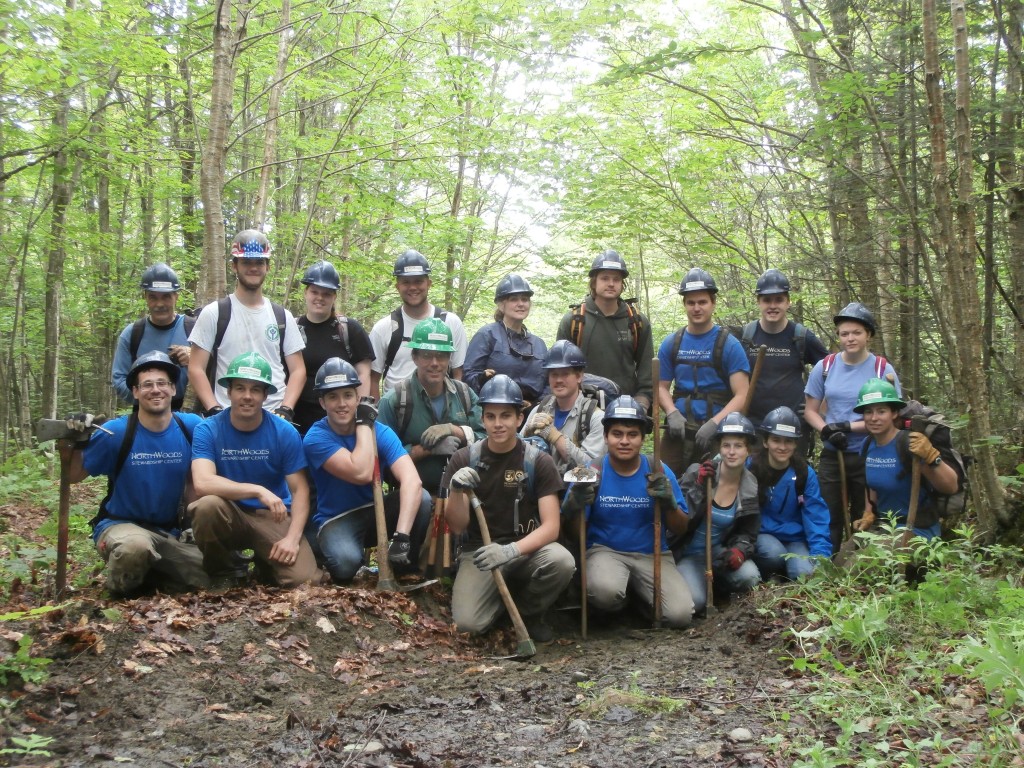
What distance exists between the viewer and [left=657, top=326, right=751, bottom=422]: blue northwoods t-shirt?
7.77 meters

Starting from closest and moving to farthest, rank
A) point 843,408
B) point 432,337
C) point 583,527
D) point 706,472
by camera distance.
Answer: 1. point 583,527
2. point 706,472
3. point 432,337
4. point 843,408

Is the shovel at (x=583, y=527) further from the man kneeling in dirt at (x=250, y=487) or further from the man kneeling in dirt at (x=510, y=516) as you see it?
the man kneeling in dirt at (x=250, y=487)

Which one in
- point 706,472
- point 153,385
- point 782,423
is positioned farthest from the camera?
point 782,423

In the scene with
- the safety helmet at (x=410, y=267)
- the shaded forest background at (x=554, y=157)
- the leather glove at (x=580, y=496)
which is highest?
the shaded forest background at (x=554, y=157)

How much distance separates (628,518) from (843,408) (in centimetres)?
235

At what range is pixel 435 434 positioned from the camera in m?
7.20

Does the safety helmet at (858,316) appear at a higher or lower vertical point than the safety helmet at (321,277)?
lower

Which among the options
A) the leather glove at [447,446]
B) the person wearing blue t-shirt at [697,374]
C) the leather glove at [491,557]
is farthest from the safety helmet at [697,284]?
the leather glove at [491,557]

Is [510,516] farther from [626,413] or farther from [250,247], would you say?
[250,247]

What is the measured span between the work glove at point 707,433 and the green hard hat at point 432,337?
8.24 feet

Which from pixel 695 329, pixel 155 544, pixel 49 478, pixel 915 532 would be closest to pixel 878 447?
pixel 915 532

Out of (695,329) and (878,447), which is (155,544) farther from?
(878,447)

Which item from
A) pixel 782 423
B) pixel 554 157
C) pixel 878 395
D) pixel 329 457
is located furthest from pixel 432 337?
pixel 554 157

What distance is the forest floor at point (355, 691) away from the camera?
377 centimetres
